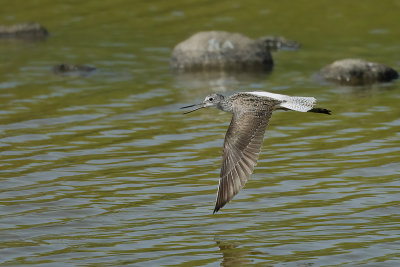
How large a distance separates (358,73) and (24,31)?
1004 centimetres

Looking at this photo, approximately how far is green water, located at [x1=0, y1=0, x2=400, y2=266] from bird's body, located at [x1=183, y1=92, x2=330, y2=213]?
0.43 meters

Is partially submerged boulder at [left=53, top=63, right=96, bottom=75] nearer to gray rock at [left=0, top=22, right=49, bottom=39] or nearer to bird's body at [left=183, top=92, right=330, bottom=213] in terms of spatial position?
gray rock at [left=0, top=22, right=49, bottom=39]

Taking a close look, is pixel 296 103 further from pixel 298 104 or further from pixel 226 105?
pixel 226 105

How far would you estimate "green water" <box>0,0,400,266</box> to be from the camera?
32.2 ft

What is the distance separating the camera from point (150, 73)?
2081 cm

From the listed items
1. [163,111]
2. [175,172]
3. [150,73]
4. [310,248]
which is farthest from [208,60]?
[310,248]

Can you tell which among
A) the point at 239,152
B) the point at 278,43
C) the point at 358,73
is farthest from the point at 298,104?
the point at 278,43

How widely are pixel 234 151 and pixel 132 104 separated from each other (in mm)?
6859

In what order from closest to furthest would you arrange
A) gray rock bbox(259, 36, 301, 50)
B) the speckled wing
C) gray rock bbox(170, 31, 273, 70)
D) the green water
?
the green water, the speckled wing, gray rock bbox(170, 31, 273, 70), gray rock bbox(259, 36, 301, 50)

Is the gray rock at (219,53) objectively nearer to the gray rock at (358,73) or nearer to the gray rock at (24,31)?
the gray rock at (358,73)

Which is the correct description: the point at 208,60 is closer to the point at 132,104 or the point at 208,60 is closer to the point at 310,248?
the point at 132,104

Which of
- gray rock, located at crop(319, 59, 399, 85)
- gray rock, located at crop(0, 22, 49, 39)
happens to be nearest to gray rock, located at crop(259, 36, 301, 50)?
gray rock, located at crop(319, 59, 399, 85)

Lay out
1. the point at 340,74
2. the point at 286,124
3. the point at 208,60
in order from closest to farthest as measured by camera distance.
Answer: the point at 286,124, the point at 340,74, the point at 208,60

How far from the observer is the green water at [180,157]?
9812mm
